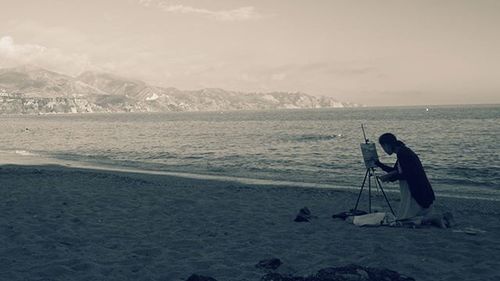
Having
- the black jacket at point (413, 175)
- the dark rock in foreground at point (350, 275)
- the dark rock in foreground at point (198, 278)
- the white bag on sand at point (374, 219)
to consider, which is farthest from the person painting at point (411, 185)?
the dark rock in foreground at point (198, 278)

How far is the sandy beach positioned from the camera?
822 centimetres

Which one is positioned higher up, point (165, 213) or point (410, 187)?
point (410, 187)

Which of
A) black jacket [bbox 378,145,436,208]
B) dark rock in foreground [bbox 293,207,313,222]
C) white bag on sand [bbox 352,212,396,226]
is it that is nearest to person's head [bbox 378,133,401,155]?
black jacket [bbox 378,145,436,208]

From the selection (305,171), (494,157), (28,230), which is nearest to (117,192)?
(28,230)

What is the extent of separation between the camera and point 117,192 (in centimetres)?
1738

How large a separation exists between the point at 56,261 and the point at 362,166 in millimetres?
26415

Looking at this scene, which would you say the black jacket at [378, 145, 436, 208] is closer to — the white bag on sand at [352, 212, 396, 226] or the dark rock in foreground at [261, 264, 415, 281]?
the white bag on sand at [352, 212, 396, 226]

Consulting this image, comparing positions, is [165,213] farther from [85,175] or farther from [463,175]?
[463,175]

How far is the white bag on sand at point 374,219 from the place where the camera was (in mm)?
11695

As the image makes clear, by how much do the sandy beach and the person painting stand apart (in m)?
0.40

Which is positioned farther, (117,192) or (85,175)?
(85,175)

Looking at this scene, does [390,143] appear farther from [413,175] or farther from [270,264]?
[270,264]

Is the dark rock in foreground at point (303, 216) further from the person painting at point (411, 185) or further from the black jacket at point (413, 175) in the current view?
the black jacket at point (413, 175)

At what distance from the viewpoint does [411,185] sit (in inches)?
434
